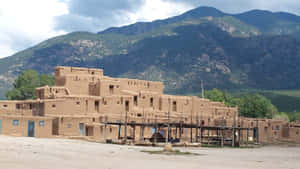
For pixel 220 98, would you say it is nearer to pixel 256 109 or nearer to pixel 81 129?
pixel 256 109

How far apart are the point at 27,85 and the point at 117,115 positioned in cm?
3767

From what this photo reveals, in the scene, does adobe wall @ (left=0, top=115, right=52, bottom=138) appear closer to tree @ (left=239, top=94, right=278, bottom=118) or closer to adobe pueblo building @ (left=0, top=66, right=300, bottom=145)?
adobe pueblo building @ (left=0, top=66, right=300, bottom=145)

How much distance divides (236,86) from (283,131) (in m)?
99.6

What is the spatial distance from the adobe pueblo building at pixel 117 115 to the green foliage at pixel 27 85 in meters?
26.3

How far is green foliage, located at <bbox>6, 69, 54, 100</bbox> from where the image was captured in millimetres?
90969

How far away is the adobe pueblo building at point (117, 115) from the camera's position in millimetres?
54688

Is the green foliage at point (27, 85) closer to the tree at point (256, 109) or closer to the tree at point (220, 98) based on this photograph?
the tree at point (220, 98)

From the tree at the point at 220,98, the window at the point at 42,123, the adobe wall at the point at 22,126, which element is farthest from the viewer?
the tree at the point at 220,98

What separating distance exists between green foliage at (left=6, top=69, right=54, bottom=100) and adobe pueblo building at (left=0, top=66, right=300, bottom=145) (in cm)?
2628

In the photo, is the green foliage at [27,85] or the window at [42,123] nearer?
the window at [42,123]

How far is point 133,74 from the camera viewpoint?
195250 mm

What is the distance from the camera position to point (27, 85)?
306 feet

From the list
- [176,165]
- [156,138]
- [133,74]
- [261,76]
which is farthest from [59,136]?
[261,76]

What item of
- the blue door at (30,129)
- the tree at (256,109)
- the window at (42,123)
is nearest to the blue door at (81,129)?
the window at (42,123)
